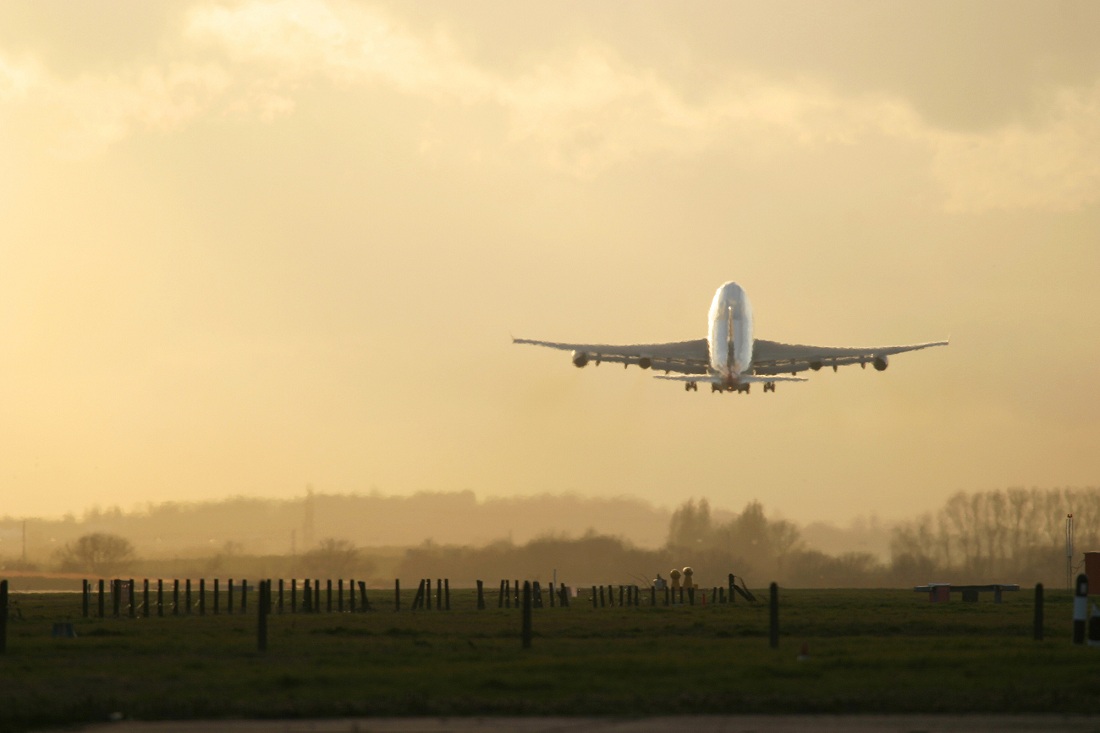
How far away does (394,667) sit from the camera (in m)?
32.4

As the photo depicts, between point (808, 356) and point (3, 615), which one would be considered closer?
point (3, 615)

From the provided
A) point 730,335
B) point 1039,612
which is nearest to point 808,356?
point 730,335

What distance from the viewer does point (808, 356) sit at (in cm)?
11106

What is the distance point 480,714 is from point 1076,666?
13355mm

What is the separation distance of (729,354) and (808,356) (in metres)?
7.75

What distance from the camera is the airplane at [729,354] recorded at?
10612 cm

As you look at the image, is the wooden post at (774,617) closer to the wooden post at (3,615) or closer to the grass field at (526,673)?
the grass field at (526,673)

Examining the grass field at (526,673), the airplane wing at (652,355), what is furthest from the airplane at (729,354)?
the grass field at (526,673)

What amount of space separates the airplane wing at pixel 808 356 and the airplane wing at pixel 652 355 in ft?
13.1

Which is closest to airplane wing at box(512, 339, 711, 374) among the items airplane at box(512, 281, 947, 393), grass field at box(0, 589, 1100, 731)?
airplane at box(512, 281, 947, 393)

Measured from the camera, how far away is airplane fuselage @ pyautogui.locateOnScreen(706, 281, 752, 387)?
347 ft

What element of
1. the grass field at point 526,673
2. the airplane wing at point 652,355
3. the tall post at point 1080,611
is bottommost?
the grass field at point 526,673

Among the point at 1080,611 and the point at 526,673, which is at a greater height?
the point at 1080,611

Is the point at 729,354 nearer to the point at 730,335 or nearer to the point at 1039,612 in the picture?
the point at 730,335
